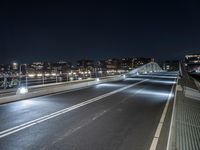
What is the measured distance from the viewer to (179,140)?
6.54m

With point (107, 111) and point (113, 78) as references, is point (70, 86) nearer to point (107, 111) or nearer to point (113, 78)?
point (107, 111)

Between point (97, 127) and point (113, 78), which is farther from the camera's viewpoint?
point (113, 78)

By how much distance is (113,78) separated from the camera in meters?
36.0

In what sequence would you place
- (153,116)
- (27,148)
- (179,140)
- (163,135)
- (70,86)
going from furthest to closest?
(70,86) → (153,116) → (163,135) → (179,140) → (27,148)

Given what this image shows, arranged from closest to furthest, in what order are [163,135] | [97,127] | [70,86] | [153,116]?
[163,135]
[97,127]
[153,116]
[70,86]

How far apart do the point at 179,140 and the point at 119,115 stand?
3.69 metres

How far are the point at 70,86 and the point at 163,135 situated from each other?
15168mm

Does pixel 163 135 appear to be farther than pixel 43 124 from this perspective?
No

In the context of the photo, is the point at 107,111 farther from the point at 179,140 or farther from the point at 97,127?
the point at 179,140

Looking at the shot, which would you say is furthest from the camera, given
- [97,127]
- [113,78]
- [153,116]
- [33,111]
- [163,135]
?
[113,78]

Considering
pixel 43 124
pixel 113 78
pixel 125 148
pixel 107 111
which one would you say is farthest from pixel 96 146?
pixel 113 78

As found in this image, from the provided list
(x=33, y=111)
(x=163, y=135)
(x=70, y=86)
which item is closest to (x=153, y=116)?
(x=163, y=135)

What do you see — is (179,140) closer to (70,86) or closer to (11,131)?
(11,131)

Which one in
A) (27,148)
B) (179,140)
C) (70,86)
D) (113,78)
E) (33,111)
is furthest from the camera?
(113,78)
